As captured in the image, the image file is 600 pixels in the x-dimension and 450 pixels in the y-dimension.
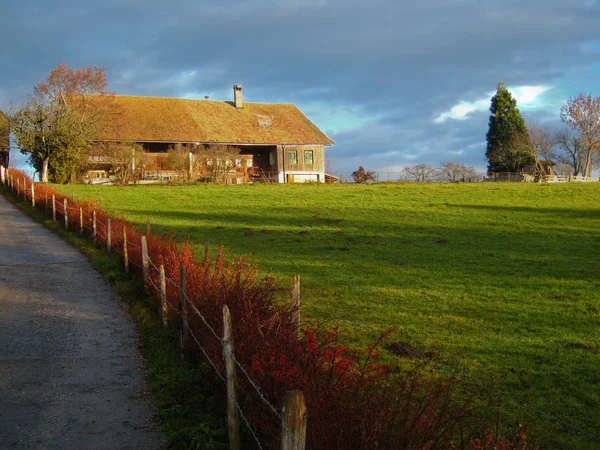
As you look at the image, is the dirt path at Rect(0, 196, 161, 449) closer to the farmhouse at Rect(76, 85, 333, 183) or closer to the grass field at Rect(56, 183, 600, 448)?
the grass field at Rect(56, 183, 600, 448)

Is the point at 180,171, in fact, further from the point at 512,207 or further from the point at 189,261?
the point at 189,261

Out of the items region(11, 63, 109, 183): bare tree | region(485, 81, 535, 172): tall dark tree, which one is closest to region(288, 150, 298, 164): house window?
region(11, 63, 109, 183): bare tree

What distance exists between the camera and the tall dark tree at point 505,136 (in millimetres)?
74188

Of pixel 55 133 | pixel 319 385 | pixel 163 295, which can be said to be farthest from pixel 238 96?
pixel 319 385

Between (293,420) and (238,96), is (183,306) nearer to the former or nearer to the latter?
(293,420)

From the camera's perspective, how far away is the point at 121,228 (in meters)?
18.2

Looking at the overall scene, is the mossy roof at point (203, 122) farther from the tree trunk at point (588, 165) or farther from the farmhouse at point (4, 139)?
the tree trunk at point (588, 165)

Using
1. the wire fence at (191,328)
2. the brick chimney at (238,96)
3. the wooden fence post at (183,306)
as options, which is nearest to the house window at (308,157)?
the brick chimney at (238,96)

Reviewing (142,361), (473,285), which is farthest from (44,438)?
(473,285)

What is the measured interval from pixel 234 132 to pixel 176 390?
52.4 meters

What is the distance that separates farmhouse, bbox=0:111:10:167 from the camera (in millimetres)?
47688

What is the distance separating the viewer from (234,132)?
5869 centimetres

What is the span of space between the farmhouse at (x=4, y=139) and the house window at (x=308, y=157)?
27115mm

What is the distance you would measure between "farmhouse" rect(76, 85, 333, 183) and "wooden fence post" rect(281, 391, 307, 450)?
163 ft
